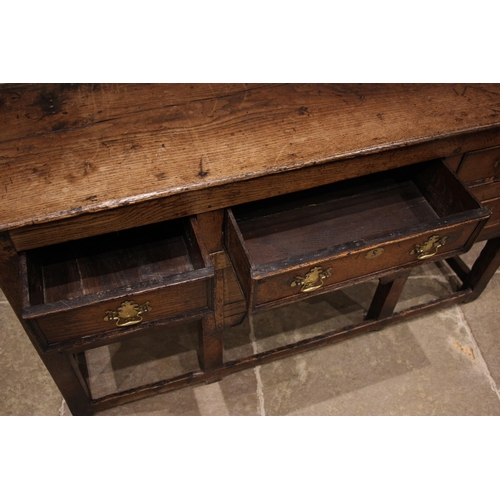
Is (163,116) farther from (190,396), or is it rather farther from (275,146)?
(190,396)

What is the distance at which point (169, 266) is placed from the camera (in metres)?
1.56

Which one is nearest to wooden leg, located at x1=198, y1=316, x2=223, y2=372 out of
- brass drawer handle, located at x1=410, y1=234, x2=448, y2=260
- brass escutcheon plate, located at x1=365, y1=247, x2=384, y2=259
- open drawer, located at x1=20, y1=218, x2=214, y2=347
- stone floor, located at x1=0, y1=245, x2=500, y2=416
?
stone floor, located at x1=0, y1=245, x2=500, y2=416

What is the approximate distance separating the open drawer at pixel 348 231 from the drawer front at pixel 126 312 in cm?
15

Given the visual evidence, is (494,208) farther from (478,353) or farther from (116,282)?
(116,282)

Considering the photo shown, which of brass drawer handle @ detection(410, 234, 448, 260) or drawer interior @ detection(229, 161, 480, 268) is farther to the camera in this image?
drawer interior @ detection(229, 161, 480, 268)

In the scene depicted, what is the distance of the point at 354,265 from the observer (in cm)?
142

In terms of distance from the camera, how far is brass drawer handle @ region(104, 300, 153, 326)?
130 cm

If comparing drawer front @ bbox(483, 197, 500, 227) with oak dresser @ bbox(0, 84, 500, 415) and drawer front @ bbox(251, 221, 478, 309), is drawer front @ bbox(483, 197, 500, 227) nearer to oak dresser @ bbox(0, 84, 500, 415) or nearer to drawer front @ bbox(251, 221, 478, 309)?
oak dresser @ bbox(0, 84, 500, 415)

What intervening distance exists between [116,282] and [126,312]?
23 cm

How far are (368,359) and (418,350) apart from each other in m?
0.21

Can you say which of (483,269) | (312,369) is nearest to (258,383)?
(312,369)

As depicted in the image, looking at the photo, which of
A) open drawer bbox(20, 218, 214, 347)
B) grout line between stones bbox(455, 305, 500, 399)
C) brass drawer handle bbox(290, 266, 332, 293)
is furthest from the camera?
grout line between stones bbox(455, 305, 500, 399)

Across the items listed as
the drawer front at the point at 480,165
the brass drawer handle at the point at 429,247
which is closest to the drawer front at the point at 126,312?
the brass drawer handle at the point at 429,247

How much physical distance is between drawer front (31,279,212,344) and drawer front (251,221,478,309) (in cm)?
16
